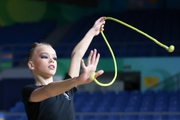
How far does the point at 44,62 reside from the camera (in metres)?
2.50

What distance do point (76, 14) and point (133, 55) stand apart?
176 inches

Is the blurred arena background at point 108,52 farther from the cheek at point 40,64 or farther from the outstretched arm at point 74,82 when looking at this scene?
the outstretched arm at point 74,82

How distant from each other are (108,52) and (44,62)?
28.9 ft

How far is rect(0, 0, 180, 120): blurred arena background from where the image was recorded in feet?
30.6

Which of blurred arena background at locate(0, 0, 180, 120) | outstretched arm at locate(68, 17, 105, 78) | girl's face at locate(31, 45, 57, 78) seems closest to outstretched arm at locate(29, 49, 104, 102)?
girl's face at locate(31, 45, 57, 78)

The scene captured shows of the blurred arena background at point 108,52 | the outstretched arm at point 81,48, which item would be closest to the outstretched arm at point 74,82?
the outstretched arm at point 81,48

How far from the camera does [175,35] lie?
11.8 meters

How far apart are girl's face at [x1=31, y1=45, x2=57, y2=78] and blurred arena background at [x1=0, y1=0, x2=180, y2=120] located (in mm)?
5357

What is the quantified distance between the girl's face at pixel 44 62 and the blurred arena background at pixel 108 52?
536 cm

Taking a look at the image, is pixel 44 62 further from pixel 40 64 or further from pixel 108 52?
pixel 108 52

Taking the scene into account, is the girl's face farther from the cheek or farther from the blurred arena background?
the blurred arena background

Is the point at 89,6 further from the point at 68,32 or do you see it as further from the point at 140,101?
the point at 140,101

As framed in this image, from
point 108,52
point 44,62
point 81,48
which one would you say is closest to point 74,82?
point 44,62

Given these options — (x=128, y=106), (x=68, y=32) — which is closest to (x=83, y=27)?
(x=68, y=32)
